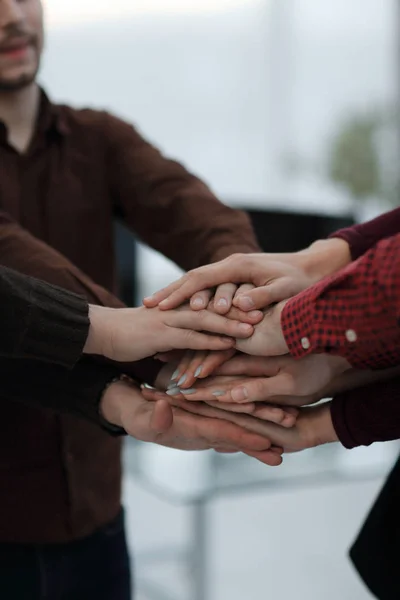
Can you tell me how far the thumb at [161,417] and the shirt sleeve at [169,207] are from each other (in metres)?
0.28

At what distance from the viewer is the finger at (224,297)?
3.86 feet

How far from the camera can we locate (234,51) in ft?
18.0

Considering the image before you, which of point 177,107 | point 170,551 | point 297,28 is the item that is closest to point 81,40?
point 177,107

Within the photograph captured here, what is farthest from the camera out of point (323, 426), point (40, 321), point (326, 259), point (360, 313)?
point (326, 259)

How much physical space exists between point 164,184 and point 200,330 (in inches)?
11.6

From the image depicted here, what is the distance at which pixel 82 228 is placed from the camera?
1351 millimetres

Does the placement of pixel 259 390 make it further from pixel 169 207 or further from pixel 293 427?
pixel 169 207

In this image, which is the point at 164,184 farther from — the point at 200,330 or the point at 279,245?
the point at 279,245

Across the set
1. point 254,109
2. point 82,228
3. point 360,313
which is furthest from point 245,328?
point 254,109

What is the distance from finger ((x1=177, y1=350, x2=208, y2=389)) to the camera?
119 centimetres

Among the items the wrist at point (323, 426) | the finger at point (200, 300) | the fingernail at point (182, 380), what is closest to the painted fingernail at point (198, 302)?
the finger at point (200, 300)

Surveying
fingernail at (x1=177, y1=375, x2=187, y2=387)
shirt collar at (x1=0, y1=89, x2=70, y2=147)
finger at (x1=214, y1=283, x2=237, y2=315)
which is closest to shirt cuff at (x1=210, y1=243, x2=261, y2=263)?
finger at (x1=214, y1=283, x2=237, y2=315)

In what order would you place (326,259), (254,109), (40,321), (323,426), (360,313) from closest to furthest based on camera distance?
(360,313)
(40,321)
(323,426)
(326,259)
(254,109)

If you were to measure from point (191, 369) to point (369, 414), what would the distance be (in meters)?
0.26
